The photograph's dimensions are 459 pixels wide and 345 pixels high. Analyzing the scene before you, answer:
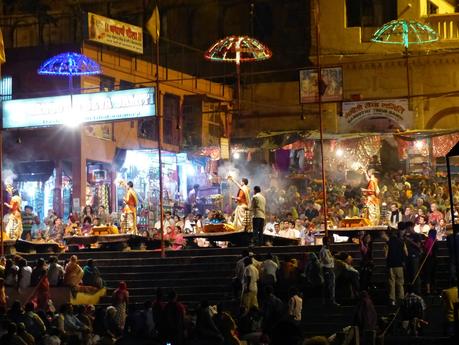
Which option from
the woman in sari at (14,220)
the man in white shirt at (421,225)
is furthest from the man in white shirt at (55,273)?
the man in white shirt at (421,225)

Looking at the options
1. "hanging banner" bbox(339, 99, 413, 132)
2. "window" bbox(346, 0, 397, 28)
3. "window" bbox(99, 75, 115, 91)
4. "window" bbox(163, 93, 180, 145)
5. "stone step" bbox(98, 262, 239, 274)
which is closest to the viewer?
"stone step" bbox(98, 262, 239, 274)

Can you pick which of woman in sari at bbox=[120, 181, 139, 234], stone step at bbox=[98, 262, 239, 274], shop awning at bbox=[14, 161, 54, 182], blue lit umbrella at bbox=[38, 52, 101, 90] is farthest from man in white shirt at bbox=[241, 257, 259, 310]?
shop awning at bbox=[14, 161, 54, 182]

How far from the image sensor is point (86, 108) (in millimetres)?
33188

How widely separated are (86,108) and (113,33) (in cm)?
763

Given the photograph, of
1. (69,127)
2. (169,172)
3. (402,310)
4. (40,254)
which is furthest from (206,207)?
(402,310)

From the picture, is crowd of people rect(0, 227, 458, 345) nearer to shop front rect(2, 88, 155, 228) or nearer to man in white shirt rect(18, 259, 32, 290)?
man in white shirt rect(18, 259, 32, 290)

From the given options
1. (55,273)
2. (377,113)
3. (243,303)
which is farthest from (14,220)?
(377,113)

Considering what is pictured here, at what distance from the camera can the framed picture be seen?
33.0 metres

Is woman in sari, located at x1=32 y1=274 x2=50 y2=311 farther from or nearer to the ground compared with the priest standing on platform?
nearer to the ground

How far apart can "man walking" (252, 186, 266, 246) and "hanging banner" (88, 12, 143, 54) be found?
1283cm

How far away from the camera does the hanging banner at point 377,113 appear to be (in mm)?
40062

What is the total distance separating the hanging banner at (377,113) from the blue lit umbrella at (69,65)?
992 centimetres

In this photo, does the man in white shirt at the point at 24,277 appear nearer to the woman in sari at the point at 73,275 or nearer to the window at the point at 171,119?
the woman in sari at the point at 73,275

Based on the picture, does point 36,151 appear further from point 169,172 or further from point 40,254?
point 40,254
